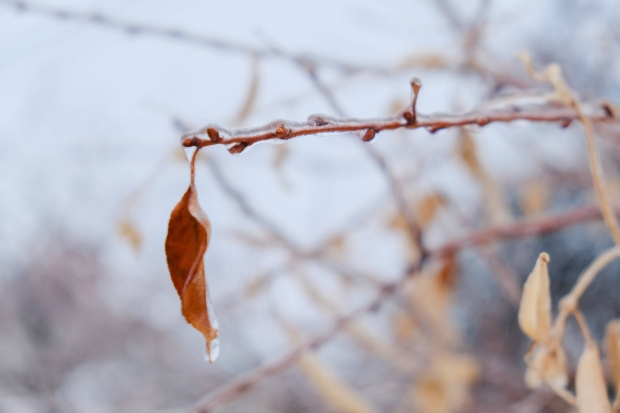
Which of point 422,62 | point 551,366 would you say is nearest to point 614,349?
point 551,366

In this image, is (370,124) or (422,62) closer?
(370,124)

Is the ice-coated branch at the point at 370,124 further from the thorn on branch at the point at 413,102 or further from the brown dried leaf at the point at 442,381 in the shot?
the brown dried leaf at the point at 442,381

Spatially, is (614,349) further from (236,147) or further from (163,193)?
(163,193)

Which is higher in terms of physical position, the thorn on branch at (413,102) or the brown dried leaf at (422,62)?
the brown dried leaf at (422,62)

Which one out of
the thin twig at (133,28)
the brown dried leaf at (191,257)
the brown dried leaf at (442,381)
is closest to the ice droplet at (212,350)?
the brown dried leaf at (191,257)

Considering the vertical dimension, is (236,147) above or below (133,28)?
below
